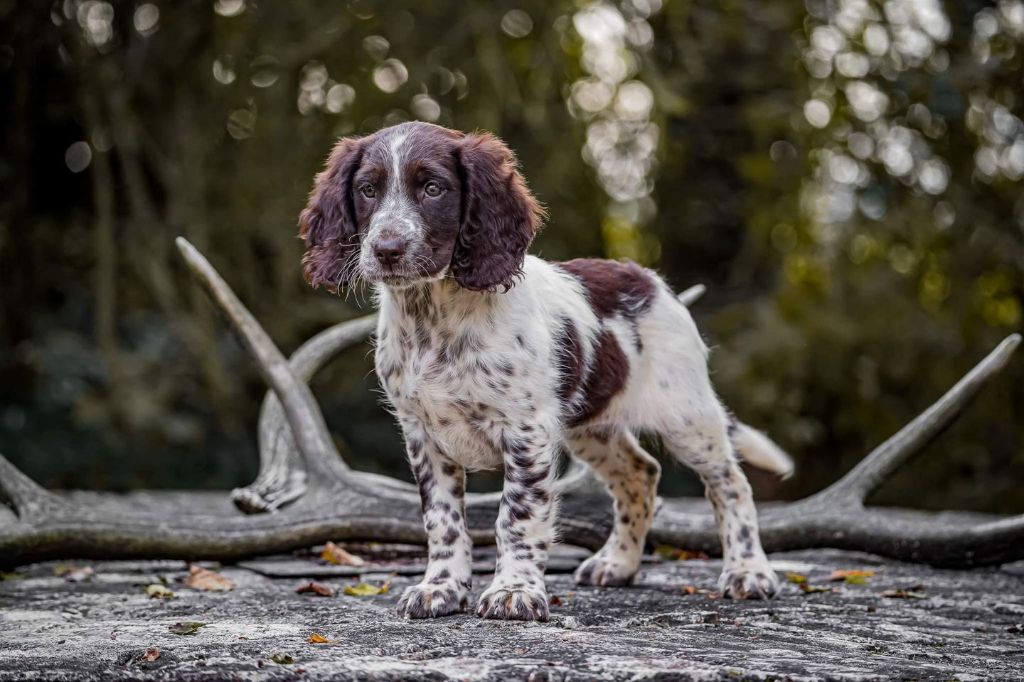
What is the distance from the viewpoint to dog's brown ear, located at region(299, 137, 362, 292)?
4070 mm

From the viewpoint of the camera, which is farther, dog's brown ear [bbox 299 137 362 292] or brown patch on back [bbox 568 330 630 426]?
brown patch on back [bbox 568 330 630 426]

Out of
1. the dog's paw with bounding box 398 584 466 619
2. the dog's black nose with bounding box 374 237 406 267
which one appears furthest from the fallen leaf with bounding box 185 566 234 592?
the dog's black nose with bounding box 374 237 406 267

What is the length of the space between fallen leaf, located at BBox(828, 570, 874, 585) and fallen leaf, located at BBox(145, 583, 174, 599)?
8.74 feet

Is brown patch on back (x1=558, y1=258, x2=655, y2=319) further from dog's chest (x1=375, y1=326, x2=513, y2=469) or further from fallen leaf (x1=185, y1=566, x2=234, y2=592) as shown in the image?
fallen leaf (x1=185, y1=566, x2=234, y2=592)

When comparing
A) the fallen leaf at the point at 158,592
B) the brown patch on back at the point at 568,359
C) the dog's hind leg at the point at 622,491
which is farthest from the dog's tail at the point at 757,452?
the fallen leaf at the point at 158,592

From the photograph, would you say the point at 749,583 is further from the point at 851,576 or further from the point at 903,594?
the point at 851,576

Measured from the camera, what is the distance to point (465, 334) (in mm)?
3988

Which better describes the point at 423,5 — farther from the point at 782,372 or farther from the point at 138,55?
the point at 782,372

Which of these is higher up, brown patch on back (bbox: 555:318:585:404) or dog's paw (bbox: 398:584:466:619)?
brown patch on back (bbox: 555:318:585:404)

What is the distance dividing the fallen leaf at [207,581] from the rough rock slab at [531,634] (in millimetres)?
59

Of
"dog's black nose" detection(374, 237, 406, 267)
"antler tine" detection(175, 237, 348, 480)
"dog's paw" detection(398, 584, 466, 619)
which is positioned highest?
"dog's black nose" detection(374, 237, 406, 267)

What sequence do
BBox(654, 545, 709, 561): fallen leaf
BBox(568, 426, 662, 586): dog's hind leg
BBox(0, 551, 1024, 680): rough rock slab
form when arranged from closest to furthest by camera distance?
BBox(0, 551, 1024, 680): rough rock slab < BBox(568, 426, 662, 586): dog's hind leg < BBox(654, 545, 709, 561): fallen leaf

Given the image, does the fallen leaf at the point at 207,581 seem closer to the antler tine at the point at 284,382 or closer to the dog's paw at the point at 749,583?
the antler tine at the point at 284,382

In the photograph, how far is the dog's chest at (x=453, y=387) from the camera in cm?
396
